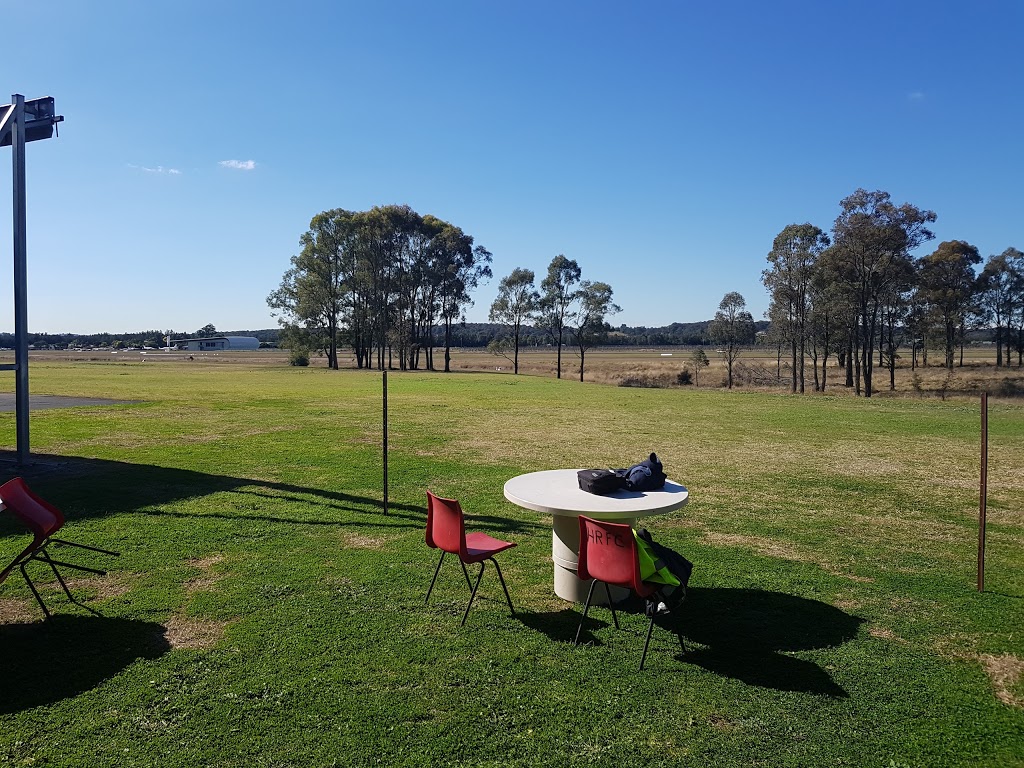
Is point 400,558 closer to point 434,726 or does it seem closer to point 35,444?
point 434,726

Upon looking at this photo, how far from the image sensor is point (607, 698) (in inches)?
156

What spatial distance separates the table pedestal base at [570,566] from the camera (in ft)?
17.7

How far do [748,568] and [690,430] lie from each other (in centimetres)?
1205

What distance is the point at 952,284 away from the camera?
54.1 meters

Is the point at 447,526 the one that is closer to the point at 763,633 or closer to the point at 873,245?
the point at 763,633

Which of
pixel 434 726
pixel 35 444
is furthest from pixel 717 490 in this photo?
pixel 35 444

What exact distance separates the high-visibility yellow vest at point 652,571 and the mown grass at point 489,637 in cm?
56

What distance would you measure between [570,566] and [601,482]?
73 cm

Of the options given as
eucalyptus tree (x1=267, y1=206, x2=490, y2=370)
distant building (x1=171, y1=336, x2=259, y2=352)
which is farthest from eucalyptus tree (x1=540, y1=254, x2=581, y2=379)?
distant building (x1=171, y1=336, x2=259, y2=352)

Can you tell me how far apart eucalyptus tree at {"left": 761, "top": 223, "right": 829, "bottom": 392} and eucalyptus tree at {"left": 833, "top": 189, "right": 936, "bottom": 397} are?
4480 mm

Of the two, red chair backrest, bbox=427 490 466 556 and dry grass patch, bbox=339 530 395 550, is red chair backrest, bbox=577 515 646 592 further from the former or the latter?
dry grass patch, bbox=339 530 395 550

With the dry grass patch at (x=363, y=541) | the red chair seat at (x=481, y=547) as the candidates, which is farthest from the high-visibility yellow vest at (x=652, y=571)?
the dry grass patch at (x=363, y=541)

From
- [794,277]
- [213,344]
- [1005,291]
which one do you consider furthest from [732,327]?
[213,344]

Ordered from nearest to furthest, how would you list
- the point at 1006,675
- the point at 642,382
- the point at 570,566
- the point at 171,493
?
the point at 1006,675 < the point at 570,566 < the point at 171,493 < the point at 642,382
